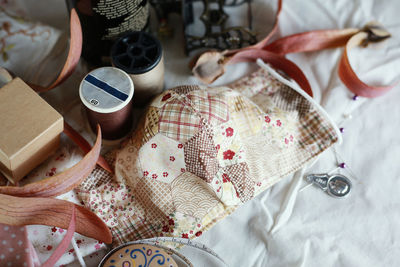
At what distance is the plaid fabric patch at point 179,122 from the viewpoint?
0.71 metres

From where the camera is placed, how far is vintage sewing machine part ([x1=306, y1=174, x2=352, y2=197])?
80 cm

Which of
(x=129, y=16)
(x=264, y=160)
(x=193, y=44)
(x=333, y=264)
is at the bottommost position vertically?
(x=333, y=264)

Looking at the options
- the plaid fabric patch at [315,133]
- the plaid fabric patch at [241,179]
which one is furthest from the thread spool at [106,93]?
the plaid fabric patch at [315,133]

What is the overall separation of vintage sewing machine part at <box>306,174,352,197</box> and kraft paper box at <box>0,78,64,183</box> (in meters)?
0.48

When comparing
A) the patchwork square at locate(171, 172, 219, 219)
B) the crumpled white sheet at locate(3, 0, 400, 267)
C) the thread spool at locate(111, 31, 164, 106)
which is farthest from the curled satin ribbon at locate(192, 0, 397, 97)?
the patchwork square at locate(171, 172, 219, 219)

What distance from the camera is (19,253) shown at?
66cm

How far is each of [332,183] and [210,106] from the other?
29cm

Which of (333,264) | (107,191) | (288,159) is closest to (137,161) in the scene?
(107,191)

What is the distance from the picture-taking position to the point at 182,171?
732 millimetres

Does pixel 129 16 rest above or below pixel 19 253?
above

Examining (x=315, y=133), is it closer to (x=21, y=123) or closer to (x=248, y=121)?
(x=248, y=121)

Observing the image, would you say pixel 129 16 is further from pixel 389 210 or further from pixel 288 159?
pixel 389 210

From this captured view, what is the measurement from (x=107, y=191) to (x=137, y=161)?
0.25ft

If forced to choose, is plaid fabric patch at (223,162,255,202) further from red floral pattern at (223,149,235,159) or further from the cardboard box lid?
the cardboard box lid
